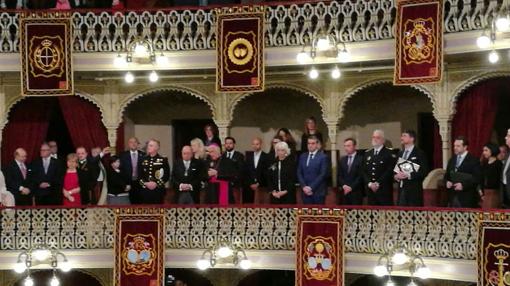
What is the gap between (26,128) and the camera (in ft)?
64.1

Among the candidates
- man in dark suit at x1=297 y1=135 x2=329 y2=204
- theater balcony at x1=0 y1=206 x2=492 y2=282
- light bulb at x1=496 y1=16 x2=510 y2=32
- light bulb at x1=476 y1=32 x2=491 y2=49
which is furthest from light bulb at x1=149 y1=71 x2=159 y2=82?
light bulb at x1=496 y1=16 x2=510 y2=32

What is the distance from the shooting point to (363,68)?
58.2 feet

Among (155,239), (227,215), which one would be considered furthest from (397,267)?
(155,239)

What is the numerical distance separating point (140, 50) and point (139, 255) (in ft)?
11.8

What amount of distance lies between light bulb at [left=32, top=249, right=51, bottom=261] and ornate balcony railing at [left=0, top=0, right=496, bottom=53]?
3.69m

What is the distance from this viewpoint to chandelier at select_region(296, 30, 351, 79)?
55.5 feet

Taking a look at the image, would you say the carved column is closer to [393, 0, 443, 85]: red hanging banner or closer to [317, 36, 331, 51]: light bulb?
[393, 0, 443, 85]: red hanging banner

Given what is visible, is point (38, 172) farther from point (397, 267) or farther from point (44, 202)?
point (397, 267)

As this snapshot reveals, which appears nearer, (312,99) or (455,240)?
(455,240)

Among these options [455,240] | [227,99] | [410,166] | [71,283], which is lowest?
[71,283]

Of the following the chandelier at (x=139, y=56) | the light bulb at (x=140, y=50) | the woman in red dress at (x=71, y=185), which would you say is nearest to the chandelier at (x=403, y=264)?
the woman in red dress at (x=71, y=185)

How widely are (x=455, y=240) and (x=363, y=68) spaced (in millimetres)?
4288

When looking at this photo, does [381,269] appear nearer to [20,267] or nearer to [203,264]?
[203,264]

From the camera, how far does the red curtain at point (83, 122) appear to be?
1938 centimetres
